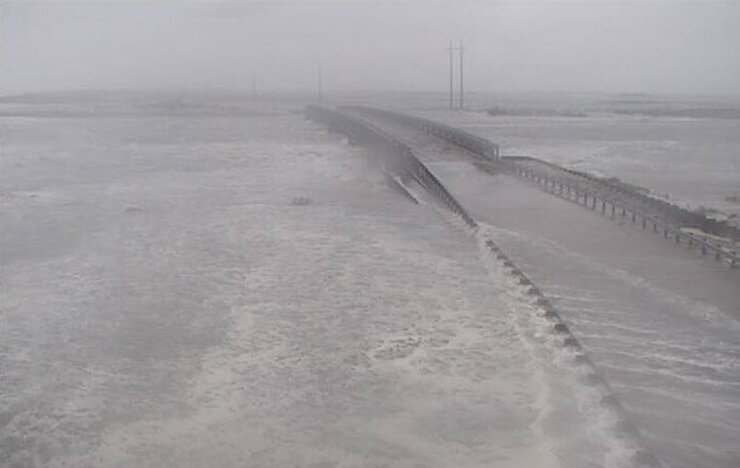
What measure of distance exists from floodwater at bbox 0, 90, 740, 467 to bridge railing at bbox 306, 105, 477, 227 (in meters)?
0.78

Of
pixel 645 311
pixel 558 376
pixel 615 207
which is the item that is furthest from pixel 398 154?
pixel 558 376

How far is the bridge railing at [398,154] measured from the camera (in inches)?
871

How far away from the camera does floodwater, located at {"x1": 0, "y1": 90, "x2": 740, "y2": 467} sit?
296 inches

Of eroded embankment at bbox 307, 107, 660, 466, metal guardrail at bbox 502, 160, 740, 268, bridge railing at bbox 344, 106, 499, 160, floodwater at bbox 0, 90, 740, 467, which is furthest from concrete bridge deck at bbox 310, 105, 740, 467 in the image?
bridge railing at bbox 344, 106, 499, 160

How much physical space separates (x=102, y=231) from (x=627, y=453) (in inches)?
562

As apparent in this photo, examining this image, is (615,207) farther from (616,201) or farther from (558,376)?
(558,376)

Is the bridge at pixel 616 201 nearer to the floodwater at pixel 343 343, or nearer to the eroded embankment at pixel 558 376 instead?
the floodwater at pixel 343 343

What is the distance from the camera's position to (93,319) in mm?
11477

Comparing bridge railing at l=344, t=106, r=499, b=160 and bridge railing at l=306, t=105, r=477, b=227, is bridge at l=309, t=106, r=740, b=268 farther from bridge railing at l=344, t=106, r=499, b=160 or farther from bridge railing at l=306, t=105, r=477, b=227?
bridge railing at l=306, t=105, r=477, b=227

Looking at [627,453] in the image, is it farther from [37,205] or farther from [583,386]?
[37,205]

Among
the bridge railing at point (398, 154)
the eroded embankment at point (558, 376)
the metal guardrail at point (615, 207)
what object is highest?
the bridge railing at point (398, 154)

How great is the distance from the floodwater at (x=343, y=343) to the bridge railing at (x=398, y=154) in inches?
30.6

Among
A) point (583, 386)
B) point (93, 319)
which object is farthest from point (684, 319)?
point (93, 319)

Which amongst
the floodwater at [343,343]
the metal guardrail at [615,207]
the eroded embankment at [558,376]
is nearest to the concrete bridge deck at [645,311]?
the floodwater at [343,343]
